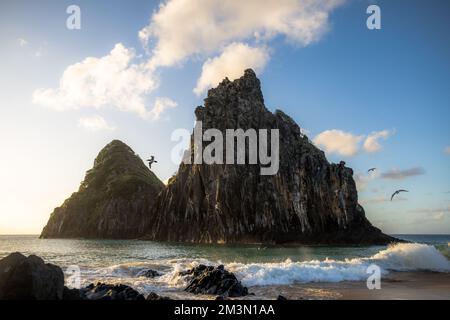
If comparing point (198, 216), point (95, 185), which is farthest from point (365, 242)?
point (95, 185)

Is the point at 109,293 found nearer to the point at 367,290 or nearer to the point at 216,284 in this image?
the point at 216,284

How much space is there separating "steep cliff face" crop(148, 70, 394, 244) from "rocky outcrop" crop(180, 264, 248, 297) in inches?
2821

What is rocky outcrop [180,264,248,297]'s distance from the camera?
1725cm

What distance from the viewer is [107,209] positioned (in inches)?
6093

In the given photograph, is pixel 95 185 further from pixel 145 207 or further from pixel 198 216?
pixel 198 216

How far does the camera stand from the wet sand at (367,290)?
1667cm

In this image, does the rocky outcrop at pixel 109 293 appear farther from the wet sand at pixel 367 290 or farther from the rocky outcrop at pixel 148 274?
the rocky outcrop at pixel 148 274

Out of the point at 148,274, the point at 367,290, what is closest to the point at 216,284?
the point at 148,274

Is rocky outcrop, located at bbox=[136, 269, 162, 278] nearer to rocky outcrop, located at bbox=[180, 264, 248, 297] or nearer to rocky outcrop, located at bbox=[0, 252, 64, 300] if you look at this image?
rocky outcrop, located at bbox=[180, 264, 248, 297]

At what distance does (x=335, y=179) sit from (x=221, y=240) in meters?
34.6

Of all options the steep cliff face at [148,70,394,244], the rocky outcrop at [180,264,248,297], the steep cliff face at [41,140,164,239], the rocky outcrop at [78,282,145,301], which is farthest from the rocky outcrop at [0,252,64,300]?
the steep cliff face at [41,140,164,239]

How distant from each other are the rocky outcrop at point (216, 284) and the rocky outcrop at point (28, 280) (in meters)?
7.06

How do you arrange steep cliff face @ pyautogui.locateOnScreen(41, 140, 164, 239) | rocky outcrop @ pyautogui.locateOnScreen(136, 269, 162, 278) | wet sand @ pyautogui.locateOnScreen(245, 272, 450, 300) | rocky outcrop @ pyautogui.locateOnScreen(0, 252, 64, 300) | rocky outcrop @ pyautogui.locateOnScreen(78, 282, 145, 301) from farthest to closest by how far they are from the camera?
1. steep cliff face @ pyautogui.locateOnScreen(41, 140, 164, 239)
2. rocky outcrop @ pyautogui.locateOnScreen(136, 269, 162, 278)
3. wet sand @ pyautogui.locateOnScreen(245, 272, 450, 300)
4. rocky outcrop @ pyautogui.locateOnScreen(78, 282, 145, 301)
5. rocky outcrop @ pyautogui.locateOnScreen(0, 252, 64, 300)
